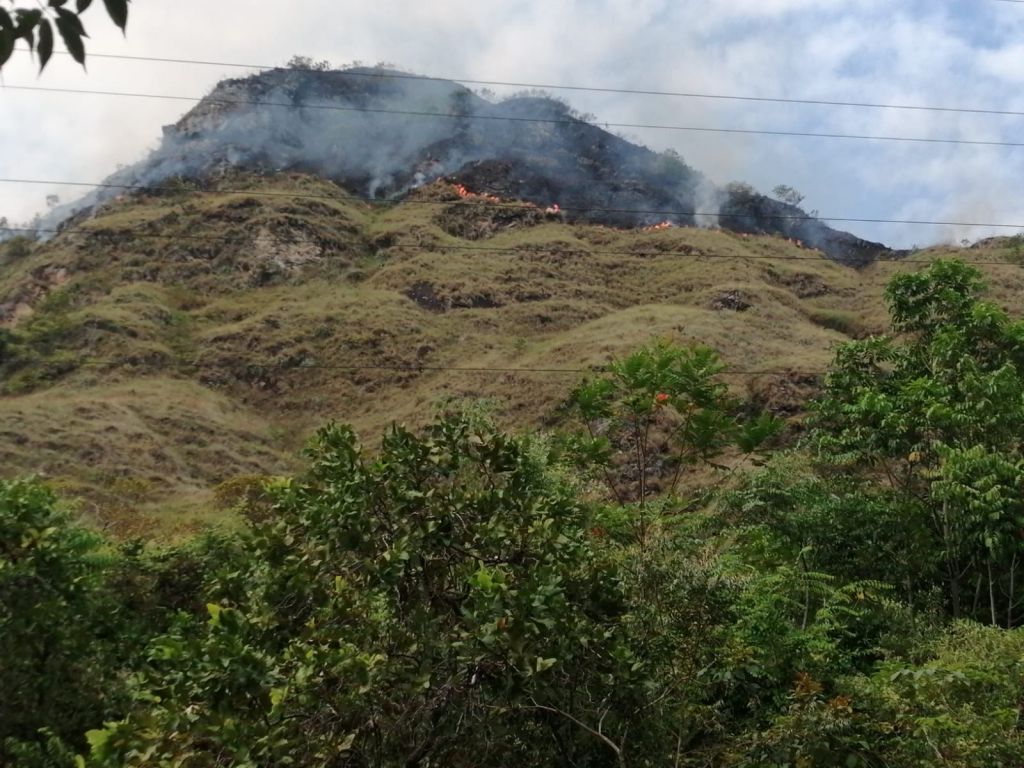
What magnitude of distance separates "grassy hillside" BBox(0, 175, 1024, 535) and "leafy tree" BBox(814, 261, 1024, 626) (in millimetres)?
9771

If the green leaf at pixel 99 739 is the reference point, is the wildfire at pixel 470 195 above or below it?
above

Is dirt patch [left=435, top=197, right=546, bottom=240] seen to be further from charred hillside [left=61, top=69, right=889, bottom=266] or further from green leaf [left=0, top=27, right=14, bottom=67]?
green leaf [left=0, top=27, right=14, bottom=67]

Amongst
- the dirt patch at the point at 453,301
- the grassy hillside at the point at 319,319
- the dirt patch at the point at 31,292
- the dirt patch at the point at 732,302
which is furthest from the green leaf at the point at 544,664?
the dirt patch at the point at 31,292

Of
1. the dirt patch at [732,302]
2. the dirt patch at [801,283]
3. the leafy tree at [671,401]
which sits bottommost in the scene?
the leafy tree at [671,401]

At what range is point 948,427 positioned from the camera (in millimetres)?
11531

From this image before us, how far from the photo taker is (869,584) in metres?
9.12

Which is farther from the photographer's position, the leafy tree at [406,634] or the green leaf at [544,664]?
the leafy tree at [406,634]

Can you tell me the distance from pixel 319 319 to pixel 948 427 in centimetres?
3377

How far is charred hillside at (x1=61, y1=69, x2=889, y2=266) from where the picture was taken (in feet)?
222

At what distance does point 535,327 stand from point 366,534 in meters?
35.8

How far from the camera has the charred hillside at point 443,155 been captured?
67562mm

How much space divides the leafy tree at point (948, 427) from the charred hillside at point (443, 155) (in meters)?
48.2

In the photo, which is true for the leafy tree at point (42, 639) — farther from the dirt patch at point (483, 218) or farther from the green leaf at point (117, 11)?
the dirt patch at point (483, 218)

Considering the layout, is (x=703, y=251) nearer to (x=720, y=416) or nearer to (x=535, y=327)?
(x=535, y=327)
